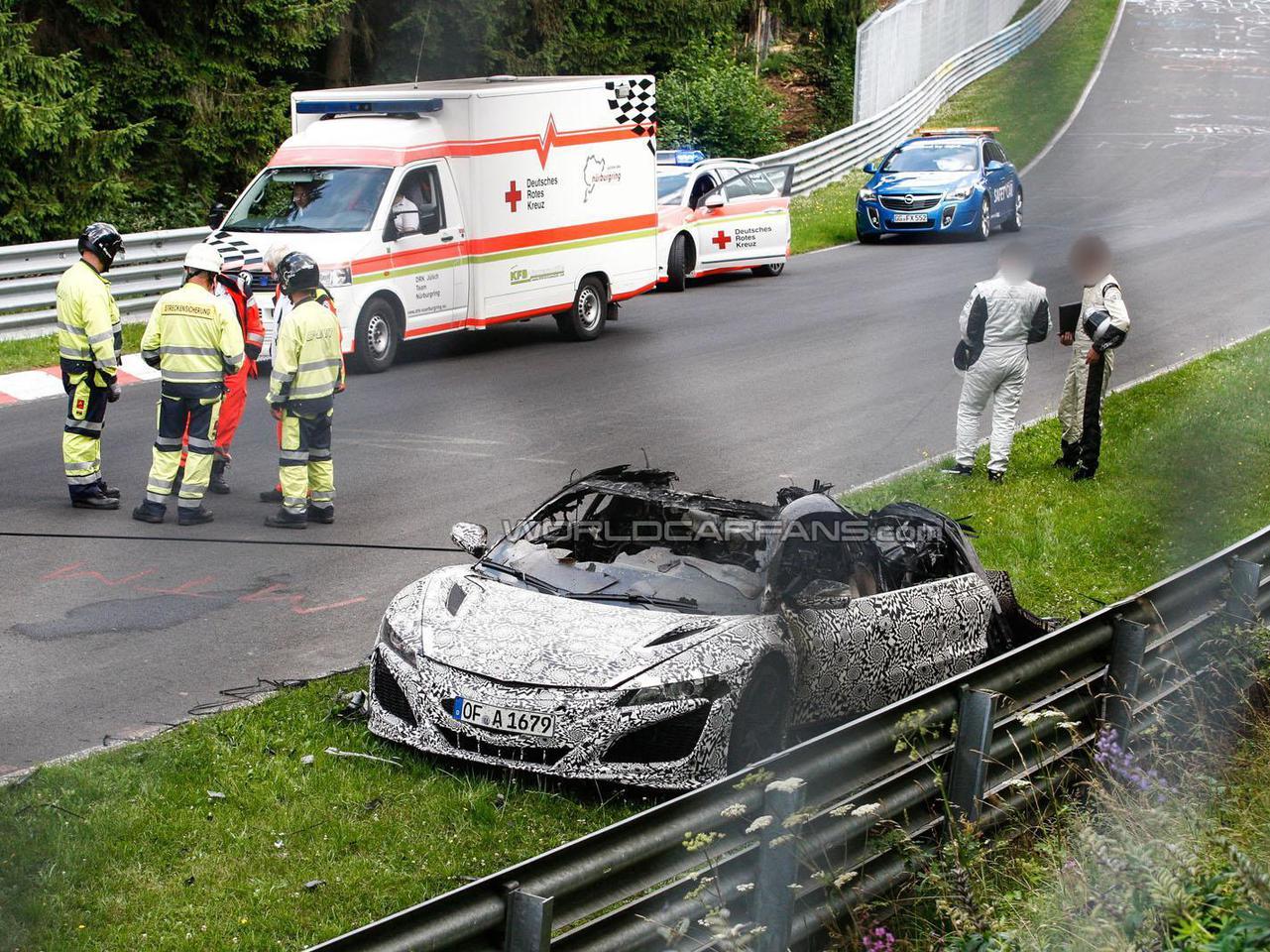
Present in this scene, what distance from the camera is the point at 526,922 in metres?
3.73

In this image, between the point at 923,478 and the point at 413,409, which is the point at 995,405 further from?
the point at 413,409

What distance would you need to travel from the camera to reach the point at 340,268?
49.9 feet

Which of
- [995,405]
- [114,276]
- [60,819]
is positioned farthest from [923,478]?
[114,276]

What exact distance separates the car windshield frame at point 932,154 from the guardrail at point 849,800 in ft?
50.3

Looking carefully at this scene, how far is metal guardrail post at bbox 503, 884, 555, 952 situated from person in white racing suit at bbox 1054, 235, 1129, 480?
8306 millimetres

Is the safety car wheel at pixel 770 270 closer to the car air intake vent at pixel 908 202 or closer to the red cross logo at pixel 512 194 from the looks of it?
the car air intake vent at pixel 908 202

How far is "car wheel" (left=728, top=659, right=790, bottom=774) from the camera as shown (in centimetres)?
650

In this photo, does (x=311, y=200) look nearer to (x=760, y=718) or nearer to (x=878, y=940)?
(x=760, y=718)

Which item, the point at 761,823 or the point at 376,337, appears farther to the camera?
the point at 376,337

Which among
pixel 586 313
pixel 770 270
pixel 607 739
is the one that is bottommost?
pixel 770 270

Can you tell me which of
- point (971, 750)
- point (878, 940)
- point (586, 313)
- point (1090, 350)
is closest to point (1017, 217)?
point (1090, 350)

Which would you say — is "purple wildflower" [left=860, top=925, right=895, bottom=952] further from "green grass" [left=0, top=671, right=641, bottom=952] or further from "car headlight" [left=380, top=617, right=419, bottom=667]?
"car headlight" [left=380, top=617, right=419, bottom=667]

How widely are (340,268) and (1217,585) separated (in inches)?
403

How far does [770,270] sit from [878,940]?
19158 mm
